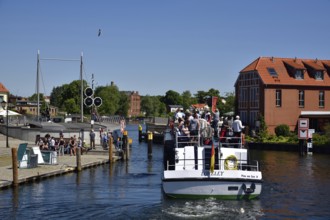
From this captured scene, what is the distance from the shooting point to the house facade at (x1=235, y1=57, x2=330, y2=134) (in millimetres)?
71144

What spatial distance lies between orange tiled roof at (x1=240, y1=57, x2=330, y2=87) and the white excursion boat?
156ft

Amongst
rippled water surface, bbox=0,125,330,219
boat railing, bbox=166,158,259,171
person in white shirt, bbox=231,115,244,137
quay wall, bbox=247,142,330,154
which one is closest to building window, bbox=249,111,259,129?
quay wall, bbox=247,142,330,154

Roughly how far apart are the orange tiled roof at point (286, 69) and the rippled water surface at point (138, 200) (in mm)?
35630

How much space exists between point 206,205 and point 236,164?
280cm

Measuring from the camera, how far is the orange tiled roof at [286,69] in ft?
237

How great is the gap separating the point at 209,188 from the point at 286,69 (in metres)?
53.8

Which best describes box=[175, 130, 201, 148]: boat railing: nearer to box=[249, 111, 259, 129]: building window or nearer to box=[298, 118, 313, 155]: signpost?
box=[298, 118, 313, 155]: signpost

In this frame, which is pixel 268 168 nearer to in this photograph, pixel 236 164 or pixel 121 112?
pixel 236 164

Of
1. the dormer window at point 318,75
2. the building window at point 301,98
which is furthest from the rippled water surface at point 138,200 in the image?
the dormer window at point 318,75

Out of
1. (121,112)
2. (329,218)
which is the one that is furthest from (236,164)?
(121,112)

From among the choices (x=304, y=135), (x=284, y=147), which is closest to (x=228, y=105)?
Result: (x=284, y=147)

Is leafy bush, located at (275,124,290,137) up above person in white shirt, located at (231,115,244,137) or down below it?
below

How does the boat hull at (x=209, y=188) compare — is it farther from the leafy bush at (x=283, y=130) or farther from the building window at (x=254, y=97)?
the building window at (x=254, y=97)

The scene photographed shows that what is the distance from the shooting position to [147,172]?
Result: 38219 mm
